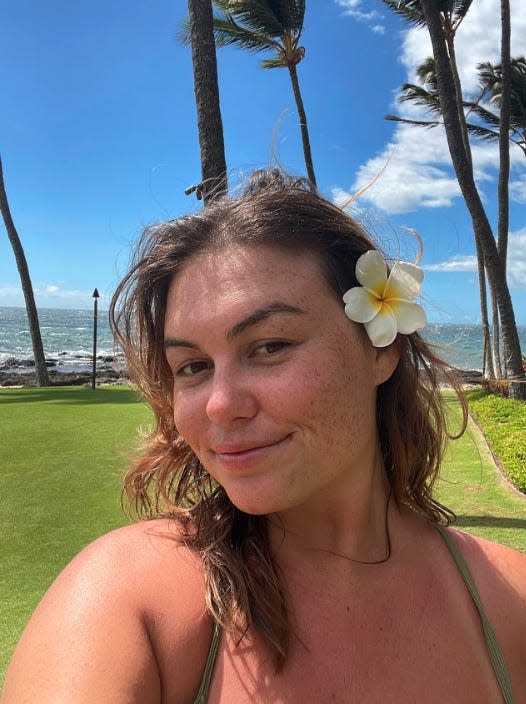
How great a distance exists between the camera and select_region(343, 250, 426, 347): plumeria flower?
1221 millimetres

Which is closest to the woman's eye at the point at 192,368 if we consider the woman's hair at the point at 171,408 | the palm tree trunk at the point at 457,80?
the woman's hair at the point at 171,408

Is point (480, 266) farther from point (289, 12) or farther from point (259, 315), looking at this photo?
point (259, 315)

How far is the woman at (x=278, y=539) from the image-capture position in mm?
1008

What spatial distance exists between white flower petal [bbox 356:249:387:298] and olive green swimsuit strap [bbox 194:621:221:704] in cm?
76

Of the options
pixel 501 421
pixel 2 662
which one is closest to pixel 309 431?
pixel 2 662

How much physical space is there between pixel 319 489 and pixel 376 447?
31cm

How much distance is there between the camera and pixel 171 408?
1.51m

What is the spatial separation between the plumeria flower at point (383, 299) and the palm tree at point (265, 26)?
11679 millimetres

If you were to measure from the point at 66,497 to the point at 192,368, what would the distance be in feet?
12.0

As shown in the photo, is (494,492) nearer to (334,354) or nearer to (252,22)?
(334,354)

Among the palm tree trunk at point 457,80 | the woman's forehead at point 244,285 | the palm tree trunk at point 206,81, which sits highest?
the palm tree trunk at point 457,80

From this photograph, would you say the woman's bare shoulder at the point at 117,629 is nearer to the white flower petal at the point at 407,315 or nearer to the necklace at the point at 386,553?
the necklace at the point at 386,553

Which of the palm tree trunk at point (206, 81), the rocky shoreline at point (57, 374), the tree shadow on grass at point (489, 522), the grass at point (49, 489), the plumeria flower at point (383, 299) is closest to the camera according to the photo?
the plumeria flower at point (383, 299)

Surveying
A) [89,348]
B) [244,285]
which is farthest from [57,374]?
[89,348]
